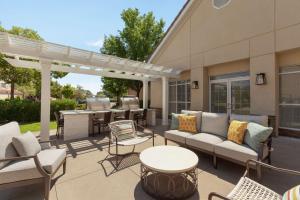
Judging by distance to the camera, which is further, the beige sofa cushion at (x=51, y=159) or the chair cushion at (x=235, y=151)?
the chair cushion at (x=235, y=151)

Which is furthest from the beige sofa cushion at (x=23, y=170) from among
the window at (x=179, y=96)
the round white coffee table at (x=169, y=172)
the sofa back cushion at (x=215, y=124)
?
the window at (x=179, y=96)

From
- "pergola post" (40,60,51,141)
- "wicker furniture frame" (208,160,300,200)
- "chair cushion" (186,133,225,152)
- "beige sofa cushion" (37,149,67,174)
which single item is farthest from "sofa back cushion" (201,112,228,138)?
"pergola post" (40,60,51,141)

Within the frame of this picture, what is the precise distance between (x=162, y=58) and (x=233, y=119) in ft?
28.7

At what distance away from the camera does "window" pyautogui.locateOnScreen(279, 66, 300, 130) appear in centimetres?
635

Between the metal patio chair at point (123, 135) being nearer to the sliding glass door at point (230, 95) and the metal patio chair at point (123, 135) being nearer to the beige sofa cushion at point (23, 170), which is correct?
the beige sofa cushion at point (23, 170)

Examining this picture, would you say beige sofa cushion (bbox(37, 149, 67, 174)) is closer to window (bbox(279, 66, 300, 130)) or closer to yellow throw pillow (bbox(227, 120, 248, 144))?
yellow throw pillow (bbox(227, 120, 248, 144))

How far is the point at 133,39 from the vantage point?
15.3m

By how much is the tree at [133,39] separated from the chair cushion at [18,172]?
43.5ft

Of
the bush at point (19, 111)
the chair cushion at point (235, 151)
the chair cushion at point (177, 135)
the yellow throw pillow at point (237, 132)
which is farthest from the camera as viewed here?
the bush at point (19, 111)

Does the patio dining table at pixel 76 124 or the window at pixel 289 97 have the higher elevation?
the window at pixel 289 97

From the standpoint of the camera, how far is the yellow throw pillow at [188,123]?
16.9 ft

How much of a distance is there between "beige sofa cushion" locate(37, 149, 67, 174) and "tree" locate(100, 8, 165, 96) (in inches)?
496

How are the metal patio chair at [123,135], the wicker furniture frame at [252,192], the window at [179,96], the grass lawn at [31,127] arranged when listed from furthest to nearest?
the window at [179,96] < the grass lawn at [31,127] < the metal patio chair at [123,135] < the wicker furniture frame at [252,192]

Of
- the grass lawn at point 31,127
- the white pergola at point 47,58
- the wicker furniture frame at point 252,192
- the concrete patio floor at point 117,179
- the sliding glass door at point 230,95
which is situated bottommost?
the concrete patio floor at point 117,179
